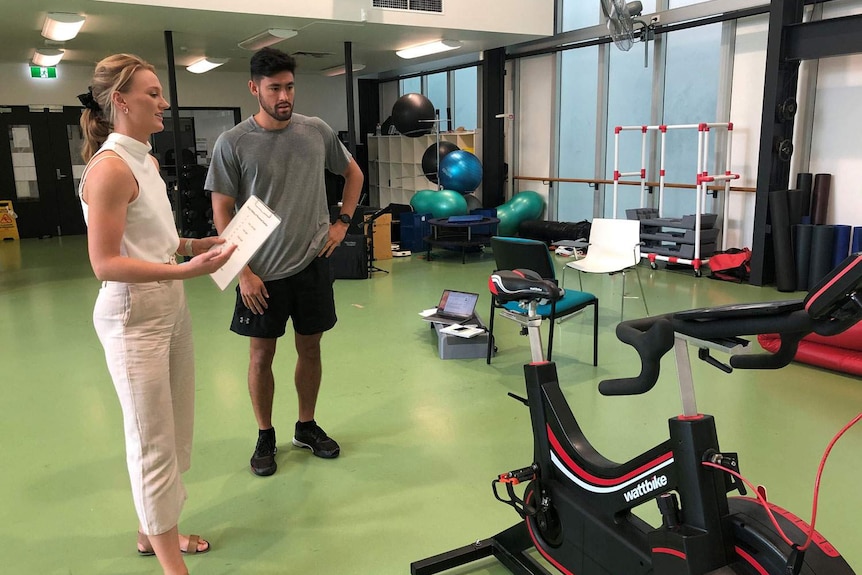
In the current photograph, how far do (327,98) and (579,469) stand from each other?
12751 millimetres

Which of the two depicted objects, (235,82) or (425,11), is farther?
(235,82)

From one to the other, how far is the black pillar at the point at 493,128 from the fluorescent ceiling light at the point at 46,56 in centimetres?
569

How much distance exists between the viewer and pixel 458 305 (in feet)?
15.4

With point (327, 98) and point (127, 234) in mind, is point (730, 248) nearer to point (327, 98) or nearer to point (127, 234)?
point (127, 234)

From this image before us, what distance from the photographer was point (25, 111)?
1091 centimetres

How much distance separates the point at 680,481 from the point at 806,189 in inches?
236

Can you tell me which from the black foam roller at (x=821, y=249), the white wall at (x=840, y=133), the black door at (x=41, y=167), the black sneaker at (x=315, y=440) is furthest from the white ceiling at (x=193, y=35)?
the black sneaker at (x=315, y=440)

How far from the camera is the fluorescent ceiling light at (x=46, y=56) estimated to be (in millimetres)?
8781

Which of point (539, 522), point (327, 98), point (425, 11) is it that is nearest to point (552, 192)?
point (425, 11)

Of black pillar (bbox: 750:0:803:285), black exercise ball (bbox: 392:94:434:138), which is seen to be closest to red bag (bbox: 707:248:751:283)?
black pillar (bbox: 750:0:803:285)

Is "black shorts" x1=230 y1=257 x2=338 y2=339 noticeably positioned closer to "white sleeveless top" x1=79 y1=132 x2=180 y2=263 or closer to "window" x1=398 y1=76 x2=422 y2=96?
"white sleeveless top" x1=79 y1=132 x2=180 y2=263

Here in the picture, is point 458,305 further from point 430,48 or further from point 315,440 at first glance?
point 430,48

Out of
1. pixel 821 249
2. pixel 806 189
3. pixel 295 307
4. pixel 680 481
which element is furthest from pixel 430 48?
pixel 680 481

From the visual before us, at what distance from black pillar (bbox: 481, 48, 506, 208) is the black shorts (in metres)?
7.55
